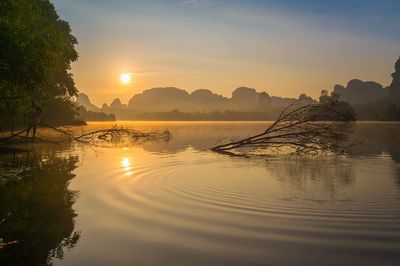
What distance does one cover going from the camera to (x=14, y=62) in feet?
70.9

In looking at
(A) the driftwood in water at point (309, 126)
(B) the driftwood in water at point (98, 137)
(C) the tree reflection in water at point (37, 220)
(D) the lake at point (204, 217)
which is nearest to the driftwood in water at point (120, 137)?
(B) the driftwood in water at point (98, 137)

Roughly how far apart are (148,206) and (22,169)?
12.0 meters

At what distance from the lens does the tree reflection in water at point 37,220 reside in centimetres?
967

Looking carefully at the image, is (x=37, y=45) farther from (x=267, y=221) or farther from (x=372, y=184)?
(x=372, y=184)

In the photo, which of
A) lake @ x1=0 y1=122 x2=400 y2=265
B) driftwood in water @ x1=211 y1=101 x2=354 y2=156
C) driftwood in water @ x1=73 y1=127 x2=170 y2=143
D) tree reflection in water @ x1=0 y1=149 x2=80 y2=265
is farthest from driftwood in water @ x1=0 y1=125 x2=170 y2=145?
driftwood in water @ x1=211 y1=101 x2=354 y2=156

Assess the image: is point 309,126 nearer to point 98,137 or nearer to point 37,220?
point 37,220

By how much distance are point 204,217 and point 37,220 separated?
5114mm

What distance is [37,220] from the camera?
1253cm

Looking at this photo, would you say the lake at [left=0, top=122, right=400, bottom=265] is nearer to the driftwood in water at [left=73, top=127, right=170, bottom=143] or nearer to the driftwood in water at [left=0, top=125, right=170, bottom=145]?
the driftwood in water at [left=0, top=125, right=170, bottom=145]

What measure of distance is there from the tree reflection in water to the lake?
3 cm

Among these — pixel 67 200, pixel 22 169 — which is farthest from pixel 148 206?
pixel 22 169

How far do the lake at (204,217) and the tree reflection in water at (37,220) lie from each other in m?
0.03

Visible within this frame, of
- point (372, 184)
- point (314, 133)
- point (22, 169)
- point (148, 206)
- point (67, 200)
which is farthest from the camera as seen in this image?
point (314, 133)

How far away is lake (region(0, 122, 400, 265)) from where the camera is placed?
31.5ft
